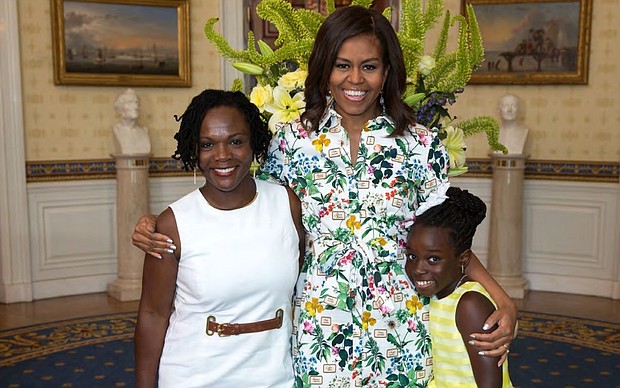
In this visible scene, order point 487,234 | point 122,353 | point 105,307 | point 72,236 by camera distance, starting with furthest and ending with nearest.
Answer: point 487,234 < point 72,236 < point 105,307 < point 122,353

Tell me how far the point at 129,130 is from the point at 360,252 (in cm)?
477

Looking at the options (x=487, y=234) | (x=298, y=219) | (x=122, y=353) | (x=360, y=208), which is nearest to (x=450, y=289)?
(x=360, y=208)

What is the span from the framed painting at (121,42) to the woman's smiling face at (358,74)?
4.97 meters

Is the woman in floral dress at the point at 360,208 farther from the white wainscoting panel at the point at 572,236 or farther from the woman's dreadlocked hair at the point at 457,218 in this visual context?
the white wainscoting panel at the point at 572,236

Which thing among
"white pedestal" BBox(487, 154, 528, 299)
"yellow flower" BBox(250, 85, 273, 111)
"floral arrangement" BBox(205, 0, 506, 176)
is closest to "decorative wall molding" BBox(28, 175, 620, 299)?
"white pedestal" BBox(487, 154, 528, 299)

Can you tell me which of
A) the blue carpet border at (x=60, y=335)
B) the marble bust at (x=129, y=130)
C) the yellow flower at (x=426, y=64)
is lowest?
the blue carpet border at (x=60, y=335)

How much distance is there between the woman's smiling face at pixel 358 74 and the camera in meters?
2.04

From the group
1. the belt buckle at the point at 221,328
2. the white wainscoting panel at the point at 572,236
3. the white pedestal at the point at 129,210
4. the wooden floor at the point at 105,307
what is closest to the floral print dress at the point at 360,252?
the belt buckle at the point at 221,328

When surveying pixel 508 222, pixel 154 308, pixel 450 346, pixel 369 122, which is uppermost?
pixel 369 122

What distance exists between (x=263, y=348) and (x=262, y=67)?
3.13 ft

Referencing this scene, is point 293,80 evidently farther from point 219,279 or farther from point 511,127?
point 511,127

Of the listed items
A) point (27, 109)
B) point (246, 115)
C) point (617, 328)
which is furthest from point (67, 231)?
point (246, 115)

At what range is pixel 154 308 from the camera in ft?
6.38

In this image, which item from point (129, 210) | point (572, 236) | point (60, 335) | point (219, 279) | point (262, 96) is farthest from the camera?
point (572, 236)
